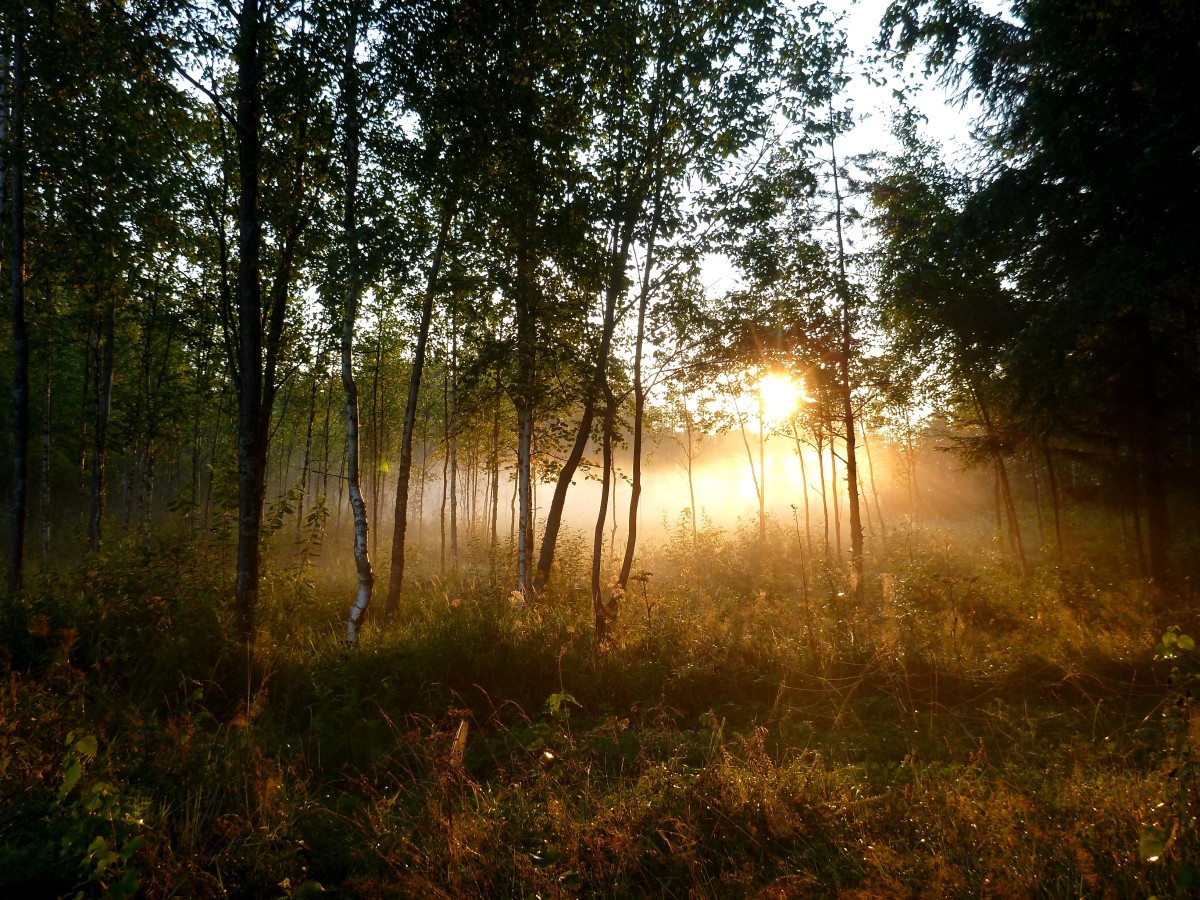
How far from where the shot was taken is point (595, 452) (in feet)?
33.6

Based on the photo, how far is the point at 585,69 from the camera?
8.62 metres

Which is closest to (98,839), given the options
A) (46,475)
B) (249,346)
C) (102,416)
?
(249,346)

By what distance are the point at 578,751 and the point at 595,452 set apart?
5928 millimetres

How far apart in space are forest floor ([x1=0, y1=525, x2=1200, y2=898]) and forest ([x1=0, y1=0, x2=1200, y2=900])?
4 cm

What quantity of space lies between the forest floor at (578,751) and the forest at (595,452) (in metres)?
0.04

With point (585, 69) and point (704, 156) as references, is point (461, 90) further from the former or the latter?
point (704, 156)

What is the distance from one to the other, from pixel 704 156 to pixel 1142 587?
11.7 meters

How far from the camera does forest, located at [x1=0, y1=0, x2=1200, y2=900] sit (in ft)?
11.5

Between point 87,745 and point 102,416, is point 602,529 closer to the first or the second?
point 87,745

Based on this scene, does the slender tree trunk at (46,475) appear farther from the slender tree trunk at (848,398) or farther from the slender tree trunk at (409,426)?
the slender tree trunk at (848,398)

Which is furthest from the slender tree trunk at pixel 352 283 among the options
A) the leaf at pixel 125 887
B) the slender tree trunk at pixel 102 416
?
the slender tree trunk at pixel 102 416

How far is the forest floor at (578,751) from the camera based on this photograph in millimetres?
3156

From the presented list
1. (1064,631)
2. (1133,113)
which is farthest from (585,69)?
(1064,631)

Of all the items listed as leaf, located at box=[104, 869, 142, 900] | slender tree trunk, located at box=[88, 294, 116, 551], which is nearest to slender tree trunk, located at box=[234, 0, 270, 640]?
leaf, located at box=[104, 869, 142, 900]
